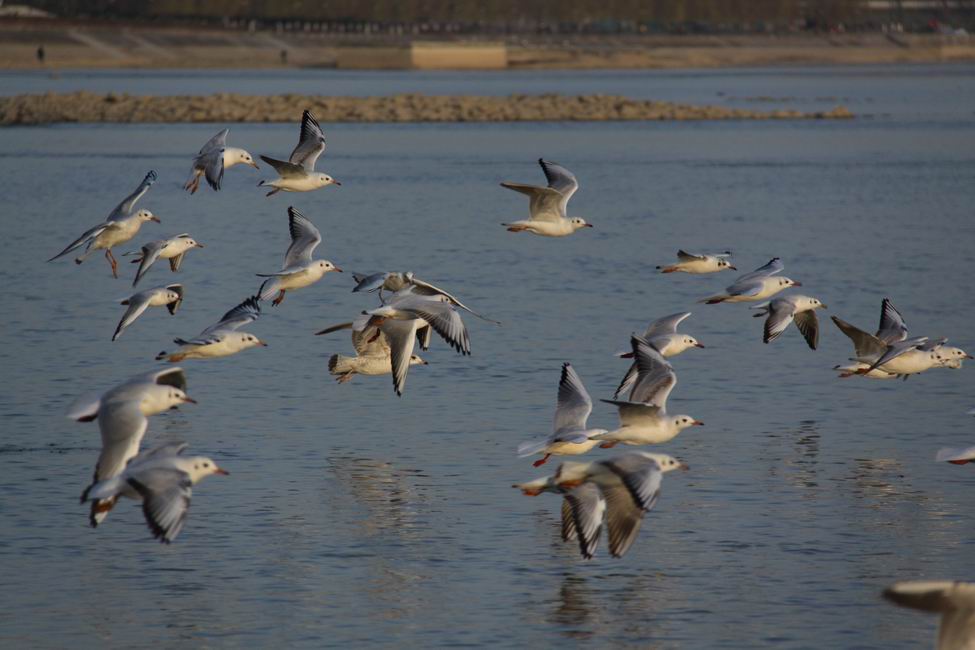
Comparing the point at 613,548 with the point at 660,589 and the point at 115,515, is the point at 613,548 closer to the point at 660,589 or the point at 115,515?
the point at 660,589

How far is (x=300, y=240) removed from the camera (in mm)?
20078

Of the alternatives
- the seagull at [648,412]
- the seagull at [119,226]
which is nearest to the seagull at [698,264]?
the seagull at [648,412]

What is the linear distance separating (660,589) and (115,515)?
5.31 meters

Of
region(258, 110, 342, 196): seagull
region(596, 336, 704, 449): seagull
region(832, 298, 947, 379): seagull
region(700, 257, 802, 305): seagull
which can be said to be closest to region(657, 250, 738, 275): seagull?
region(700, 257, 802, 305): seagull

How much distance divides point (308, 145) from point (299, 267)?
9.30 ft

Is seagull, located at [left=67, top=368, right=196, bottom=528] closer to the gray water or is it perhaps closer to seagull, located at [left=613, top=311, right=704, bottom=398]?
the gray water

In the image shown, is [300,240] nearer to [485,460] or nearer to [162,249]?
[162,249]

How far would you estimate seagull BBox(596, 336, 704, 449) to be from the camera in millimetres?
15117

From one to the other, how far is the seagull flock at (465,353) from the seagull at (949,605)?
1 cm

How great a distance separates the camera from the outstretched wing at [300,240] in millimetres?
19750

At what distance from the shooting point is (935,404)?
830 inches

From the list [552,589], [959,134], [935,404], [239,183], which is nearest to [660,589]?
[552,589]

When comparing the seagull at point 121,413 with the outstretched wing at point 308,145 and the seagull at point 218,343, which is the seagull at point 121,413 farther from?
the outstretched wing at point 308,145

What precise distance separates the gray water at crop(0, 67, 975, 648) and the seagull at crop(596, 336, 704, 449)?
3.14 feet
